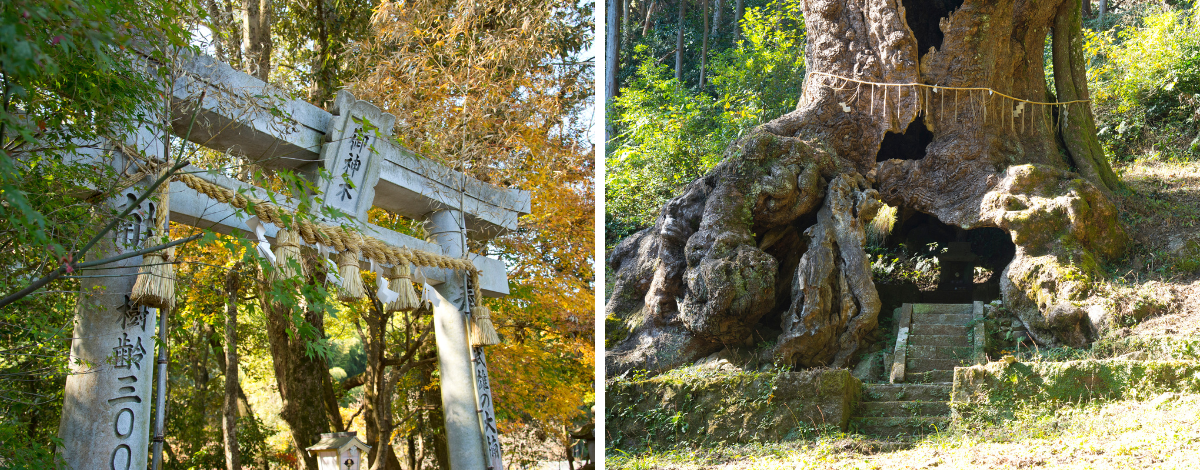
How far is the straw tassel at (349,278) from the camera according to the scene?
2617 mm

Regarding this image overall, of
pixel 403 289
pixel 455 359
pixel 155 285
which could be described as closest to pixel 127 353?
pixel 155 285

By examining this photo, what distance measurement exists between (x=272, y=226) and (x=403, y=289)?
Answer: 57 centimetres

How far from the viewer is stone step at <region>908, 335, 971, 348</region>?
4.55 meters

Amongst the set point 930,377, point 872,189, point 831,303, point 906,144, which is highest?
point 906,144

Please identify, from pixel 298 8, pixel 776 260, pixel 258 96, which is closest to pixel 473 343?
pixel 258 96

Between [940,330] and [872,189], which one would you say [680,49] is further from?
[940,330]

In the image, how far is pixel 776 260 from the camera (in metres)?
4.98

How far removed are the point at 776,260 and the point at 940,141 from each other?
170cm

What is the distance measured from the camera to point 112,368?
2.26 meters

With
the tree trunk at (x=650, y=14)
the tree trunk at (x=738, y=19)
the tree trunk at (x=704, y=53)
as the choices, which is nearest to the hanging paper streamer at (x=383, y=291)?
the tree trunk at (x=704, y=53)

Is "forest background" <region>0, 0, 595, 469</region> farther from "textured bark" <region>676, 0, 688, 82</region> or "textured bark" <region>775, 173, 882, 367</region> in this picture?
"textured bark" <region>775, 173, 882, 367</region>

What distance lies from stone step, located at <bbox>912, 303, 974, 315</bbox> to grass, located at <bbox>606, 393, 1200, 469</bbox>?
1.24 m

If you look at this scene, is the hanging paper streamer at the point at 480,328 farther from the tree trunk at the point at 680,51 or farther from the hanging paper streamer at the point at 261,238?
the tree trunk at the point at 680,51

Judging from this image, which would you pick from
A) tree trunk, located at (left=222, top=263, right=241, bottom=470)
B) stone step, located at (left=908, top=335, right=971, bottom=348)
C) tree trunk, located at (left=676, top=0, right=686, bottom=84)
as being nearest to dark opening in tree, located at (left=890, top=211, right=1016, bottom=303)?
stone step, located at (left=908, top=335, right=971, bottom=348)
